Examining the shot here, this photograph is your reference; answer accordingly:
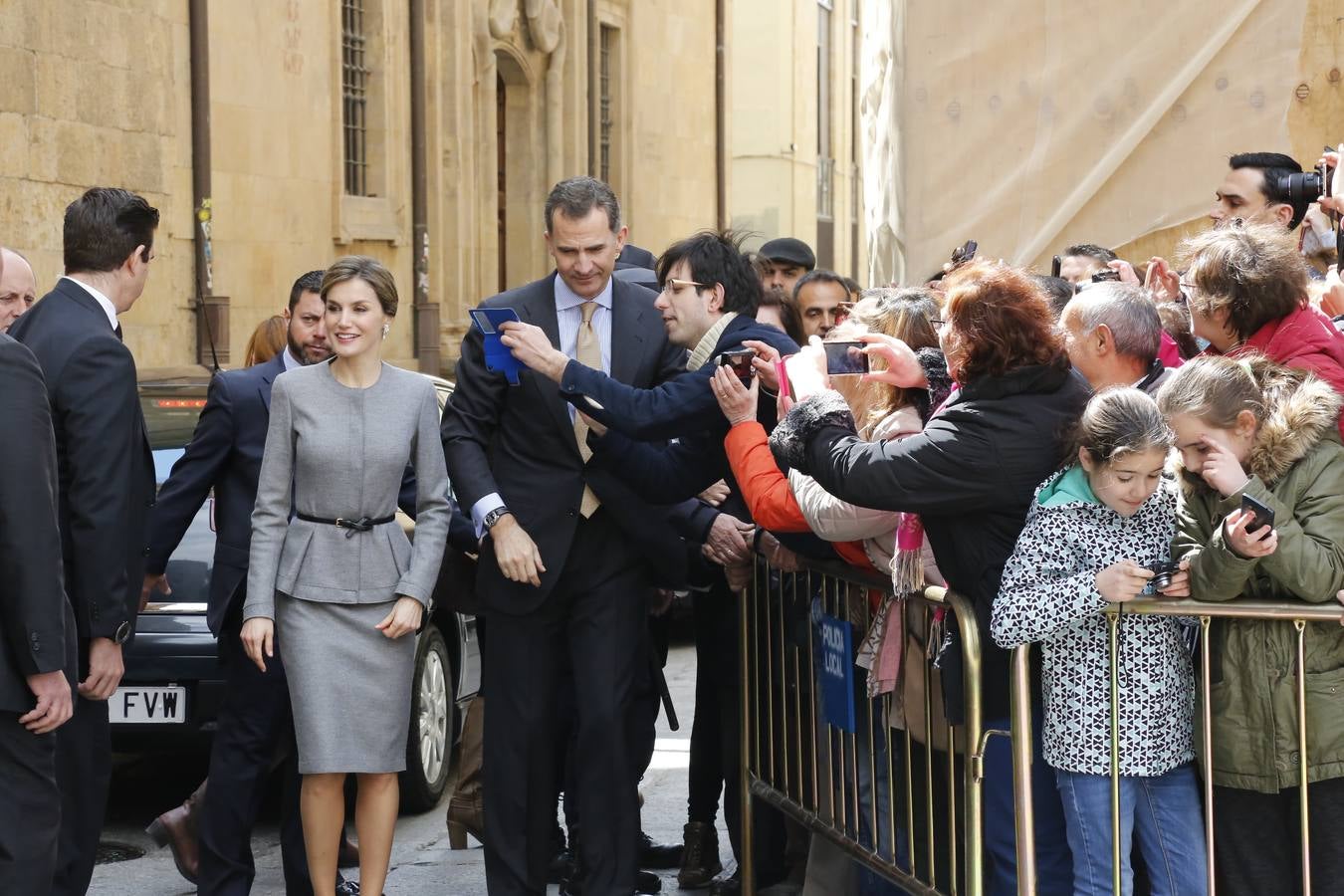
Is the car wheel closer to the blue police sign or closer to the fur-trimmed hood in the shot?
the blue police sign

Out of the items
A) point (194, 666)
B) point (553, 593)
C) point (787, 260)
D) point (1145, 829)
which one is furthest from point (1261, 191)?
point (194, 666)

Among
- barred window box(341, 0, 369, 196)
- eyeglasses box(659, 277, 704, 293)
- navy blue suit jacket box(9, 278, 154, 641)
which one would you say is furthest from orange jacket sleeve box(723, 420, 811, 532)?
barred window box(341, 0, 369, 196)

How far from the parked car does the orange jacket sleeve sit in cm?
132

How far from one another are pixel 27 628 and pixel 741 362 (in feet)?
6.59

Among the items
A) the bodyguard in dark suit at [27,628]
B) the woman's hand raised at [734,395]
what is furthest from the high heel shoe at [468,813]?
the bodyguard in dark suit at [27,628]

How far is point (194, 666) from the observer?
6.67 metres

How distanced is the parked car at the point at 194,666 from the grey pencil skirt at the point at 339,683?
0.56 m

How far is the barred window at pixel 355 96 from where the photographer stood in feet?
61.9

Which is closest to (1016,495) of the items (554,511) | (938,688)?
(938,688)

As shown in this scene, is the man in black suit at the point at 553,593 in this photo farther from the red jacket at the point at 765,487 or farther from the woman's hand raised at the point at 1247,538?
the woman's hand raised at the point at 1247,538

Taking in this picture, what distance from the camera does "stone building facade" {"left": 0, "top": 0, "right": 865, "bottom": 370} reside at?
1345 cm

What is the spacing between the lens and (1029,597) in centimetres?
407

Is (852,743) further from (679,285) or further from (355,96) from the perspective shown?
(355,96)

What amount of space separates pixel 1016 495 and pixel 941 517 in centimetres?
20
